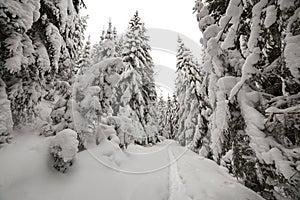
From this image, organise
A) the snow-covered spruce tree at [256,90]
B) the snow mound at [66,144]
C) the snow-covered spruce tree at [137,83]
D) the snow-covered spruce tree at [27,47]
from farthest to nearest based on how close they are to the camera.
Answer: the snow-covered spruce tree at [137,83], the snow-covered spruce tree at [27,47], the snow mound at [66,144], the snow-covered spruce tree at [256,90]

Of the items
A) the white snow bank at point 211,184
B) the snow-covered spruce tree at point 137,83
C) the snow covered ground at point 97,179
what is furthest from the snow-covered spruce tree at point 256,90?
the snow-covered spruce tree at point 137,83

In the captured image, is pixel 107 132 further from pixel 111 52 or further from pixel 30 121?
pixel 111 52

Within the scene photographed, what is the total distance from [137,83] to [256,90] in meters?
14.8

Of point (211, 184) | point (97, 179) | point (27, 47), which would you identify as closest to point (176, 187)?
point (211, 184)

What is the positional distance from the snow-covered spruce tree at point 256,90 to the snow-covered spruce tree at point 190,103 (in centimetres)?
1474

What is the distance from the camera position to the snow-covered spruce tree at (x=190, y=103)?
64.2 ft

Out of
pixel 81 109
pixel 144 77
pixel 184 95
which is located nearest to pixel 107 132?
pixel 81 109

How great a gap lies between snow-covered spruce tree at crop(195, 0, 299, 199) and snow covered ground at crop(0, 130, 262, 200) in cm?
112

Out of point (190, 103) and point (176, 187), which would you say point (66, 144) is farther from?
point (190, 103)

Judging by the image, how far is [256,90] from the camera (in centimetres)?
431

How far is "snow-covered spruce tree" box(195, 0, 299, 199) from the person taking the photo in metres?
3.38

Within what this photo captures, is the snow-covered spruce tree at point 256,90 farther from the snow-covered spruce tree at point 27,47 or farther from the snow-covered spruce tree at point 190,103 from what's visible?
the snow-covered spruce tree at point 190,103

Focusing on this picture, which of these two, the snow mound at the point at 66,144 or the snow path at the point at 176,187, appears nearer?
the snow mound at the point at 66,144

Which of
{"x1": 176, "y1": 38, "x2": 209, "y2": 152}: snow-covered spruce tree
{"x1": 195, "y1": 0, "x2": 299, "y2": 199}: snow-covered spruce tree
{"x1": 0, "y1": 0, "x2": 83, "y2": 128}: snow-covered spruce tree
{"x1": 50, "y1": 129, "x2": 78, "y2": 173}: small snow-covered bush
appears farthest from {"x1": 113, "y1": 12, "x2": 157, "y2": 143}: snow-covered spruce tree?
{"x1": 195, "y1": 0, "x2": 299, "y2": 199}: snow-covered spruce tree
